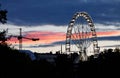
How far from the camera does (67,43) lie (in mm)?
107500

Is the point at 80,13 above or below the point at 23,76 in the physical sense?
above

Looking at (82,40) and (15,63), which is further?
(82,40)

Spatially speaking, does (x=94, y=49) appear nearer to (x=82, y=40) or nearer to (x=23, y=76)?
(x=82, y=40)

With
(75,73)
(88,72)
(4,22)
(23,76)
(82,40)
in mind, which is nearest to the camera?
(23,76)

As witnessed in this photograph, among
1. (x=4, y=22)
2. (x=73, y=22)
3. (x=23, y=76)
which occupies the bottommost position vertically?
(x=23, y=76)

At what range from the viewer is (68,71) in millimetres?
81438

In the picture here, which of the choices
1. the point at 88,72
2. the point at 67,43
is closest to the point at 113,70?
the point at 88,72

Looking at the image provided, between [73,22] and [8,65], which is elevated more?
[73,22]

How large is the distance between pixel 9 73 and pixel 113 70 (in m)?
26.9

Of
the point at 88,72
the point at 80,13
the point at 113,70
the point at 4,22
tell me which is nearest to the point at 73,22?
the point at 80,13

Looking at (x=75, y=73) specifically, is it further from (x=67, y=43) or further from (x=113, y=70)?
(x=113, y=70)

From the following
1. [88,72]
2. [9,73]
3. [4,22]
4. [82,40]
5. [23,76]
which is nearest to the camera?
[9,73]

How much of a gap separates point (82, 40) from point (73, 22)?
21.1 ft

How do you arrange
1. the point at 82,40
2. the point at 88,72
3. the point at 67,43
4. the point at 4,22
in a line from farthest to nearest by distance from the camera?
the point at 67,43
the point at 82,40
the point at 88,72
the point at 4,22
